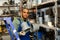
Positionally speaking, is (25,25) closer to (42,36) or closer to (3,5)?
(42,36)

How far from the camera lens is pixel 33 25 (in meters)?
3.48

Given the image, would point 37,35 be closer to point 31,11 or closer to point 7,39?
point 31,11

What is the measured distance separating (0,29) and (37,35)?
2.65 metres

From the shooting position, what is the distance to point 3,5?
5.67 meters

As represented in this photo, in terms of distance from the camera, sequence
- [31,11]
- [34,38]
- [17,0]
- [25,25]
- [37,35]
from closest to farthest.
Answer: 1. [25,25]
2. [37,35]
3. [34,38]
4. [31,11]
5. [17,0]

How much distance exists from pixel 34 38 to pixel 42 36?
286 mm

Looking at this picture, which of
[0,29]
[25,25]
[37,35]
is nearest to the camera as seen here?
[25,25]

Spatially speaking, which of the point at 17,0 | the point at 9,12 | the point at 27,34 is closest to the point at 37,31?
the point at 27,34

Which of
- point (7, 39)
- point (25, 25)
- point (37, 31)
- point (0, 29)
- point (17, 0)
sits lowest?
point (7, 39)

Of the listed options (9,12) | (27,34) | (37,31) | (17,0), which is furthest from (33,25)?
(17,0)

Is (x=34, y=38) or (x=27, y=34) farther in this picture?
(x=34, y=38)

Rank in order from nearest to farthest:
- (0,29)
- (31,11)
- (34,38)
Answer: (34,38) < (31,11) < (0,29)

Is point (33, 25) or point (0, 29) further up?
point (33, 25)

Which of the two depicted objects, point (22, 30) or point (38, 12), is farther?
point (38, 12)
